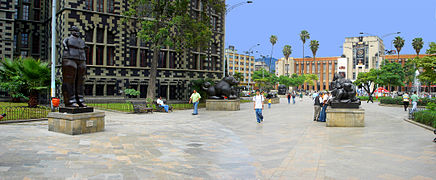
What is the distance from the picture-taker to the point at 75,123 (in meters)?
11.4

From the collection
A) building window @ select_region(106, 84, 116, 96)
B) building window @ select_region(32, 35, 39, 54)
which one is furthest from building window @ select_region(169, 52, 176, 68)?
building window @ select_region(32, 35, 39, 54)

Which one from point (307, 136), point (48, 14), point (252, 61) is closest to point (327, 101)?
point (307, 136)

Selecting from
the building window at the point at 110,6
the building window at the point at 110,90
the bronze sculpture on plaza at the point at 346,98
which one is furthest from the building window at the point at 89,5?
the bronze sculpture on plaza at the point at 346,98

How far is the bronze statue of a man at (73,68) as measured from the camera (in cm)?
1183

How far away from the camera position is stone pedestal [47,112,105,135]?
11.5 meters

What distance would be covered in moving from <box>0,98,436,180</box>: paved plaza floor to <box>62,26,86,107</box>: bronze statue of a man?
1460 millimetres

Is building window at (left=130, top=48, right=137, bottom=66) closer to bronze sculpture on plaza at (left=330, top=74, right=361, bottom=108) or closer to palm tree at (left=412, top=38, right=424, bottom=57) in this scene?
bronze sculpture on plaza at (left=330, top=74, right=361, bottom=108)

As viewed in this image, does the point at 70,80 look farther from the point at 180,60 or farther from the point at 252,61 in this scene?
the point at 252,61

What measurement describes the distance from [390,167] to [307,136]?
5.02 m

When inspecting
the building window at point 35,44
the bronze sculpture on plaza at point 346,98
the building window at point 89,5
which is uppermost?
the building window at point 89,5

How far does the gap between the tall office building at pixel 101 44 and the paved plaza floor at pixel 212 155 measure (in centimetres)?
2082

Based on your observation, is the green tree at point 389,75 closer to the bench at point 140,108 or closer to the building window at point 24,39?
the bench at point 140,108

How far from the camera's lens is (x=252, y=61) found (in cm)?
15500

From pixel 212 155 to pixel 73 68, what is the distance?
648 centimetres
